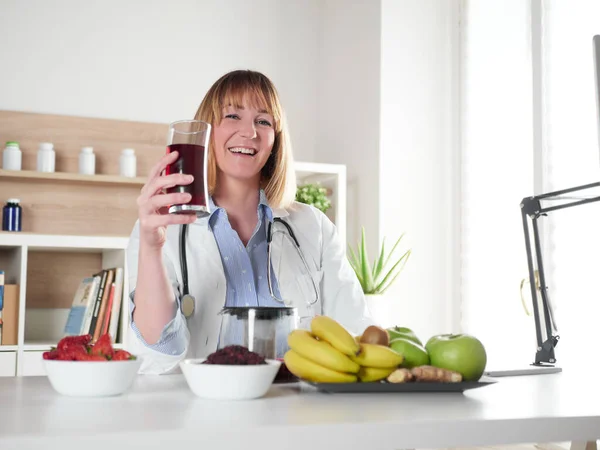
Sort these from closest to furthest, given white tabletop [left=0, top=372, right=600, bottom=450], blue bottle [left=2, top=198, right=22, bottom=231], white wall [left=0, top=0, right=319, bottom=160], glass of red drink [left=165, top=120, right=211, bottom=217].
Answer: white tabletop [left=0, top=372, right=600, bottom=450], glass of red drink [left=165, top=120, right=211, bottom=217], blue bottle [left=2, top=198, right=22, bottom=231], white wall [left=0, top=0, right=319, bottom=160]

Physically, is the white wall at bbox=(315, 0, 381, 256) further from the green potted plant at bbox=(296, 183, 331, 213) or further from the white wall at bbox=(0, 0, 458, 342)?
the green potted plant at bbox=(296, 183, 331, 213)

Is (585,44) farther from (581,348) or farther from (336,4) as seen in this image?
(336,4)

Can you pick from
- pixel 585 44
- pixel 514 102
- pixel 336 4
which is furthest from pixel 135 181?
pixel 585 44

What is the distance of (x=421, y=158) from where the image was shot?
3982mm

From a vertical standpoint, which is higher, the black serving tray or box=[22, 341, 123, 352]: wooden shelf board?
the black serving tray

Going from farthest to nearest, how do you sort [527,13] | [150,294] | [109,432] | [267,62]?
[267,62], [527,13], [150,294], [109,432]

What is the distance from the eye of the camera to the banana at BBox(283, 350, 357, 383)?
114cm

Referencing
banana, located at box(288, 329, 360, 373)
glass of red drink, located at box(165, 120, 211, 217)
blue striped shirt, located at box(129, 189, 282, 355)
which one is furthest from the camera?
blue striped shirt, located at box(129, 189, 282, 355)

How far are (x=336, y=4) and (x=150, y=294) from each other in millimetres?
3344

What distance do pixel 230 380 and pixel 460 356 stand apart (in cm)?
39

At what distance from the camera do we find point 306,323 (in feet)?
5.43

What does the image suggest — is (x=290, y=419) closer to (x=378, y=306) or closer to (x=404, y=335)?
(x=404, y=335)

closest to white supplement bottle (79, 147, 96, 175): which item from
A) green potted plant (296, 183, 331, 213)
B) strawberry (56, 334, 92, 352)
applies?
green potted plant (296, 183, 331, 213)

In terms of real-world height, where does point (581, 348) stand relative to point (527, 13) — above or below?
below
